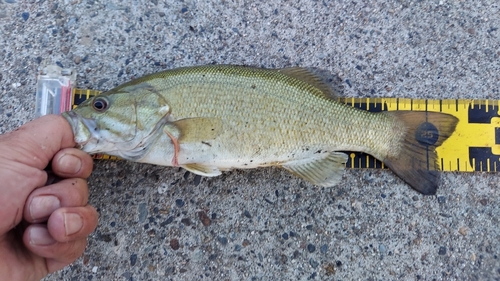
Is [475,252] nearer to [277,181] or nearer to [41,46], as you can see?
[277,181]

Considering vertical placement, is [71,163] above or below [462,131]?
below

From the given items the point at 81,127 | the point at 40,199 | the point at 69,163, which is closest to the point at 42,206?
the point at 40,199

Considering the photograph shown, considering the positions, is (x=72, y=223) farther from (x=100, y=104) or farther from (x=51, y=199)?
(x=100, y=104)

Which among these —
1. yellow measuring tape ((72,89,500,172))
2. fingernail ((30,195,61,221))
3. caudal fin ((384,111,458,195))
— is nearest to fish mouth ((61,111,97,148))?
fingernail ((30,195,61,221))

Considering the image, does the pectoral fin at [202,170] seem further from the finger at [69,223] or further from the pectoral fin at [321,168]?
the finger at [69,223]

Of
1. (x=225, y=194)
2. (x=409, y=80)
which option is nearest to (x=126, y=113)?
(x=225, y=194)

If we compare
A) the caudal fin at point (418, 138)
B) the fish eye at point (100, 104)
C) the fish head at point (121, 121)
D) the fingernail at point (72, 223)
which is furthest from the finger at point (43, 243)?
the caudal fin at point (418, 138)

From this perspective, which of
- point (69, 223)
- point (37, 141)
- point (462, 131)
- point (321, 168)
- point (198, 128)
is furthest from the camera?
point (462, 131)
